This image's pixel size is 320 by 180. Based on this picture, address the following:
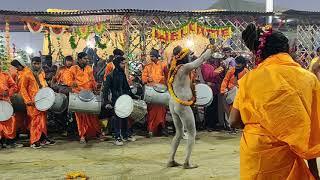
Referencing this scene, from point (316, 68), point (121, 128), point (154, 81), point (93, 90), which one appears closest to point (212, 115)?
point (154, 81)

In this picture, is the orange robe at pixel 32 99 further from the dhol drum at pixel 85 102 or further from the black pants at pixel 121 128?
the black pants at pixel 121 128

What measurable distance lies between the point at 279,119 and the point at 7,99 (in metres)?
6.56

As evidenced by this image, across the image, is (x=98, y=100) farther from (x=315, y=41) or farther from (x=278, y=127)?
(x=315, y=41)

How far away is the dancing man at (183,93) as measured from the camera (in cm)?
629

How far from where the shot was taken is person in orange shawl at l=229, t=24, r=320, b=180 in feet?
8.45

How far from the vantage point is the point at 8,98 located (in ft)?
27.1

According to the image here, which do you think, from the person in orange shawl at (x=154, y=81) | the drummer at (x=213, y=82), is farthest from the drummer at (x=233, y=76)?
the person in orange shawl at (x=154, y=81)

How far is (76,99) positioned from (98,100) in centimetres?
40

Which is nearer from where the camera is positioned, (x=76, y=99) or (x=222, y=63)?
(x=76, y=99)

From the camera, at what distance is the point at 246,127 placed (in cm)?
282

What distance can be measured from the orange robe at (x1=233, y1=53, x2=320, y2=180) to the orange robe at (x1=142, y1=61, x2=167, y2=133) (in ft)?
22.3

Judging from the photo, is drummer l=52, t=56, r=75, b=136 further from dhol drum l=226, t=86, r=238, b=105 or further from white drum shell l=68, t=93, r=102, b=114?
dhol drum l=226, t=86, r=238, b=105

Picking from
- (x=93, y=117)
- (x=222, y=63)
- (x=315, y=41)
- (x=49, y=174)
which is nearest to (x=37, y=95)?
(x=93, y=117)

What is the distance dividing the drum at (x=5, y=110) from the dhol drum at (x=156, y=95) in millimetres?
2479
